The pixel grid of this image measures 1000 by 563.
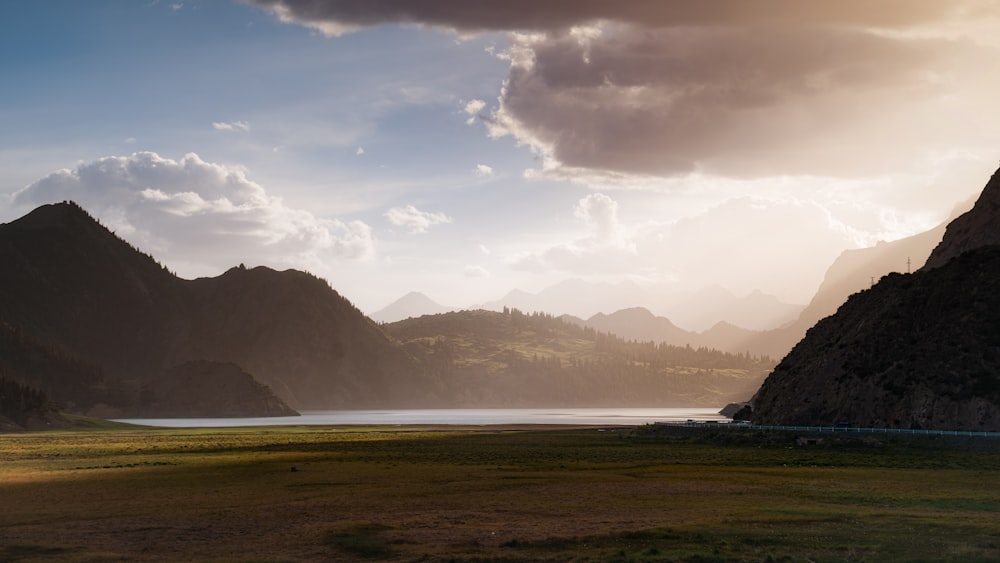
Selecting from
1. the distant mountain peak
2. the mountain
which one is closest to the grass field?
the mountain

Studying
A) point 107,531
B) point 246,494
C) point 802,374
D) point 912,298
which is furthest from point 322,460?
point 912,298

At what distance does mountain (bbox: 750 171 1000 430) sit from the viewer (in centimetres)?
11356

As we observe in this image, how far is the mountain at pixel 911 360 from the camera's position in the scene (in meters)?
114

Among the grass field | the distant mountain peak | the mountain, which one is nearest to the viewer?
the grass field

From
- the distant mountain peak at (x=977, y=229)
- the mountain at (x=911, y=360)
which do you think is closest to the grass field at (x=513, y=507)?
the mountain at (x=911, y=360)

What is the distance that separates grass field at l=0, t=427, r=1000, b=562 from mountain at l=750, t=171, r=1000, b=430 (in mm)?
18931

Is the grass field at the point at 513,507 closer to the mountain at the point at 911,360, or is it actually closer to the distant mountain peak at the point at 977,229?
the mountain at the point at 911,360

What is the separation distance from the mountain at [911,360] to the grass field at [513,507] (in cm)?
1893

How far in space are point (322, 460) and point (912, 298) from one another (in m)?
89.0

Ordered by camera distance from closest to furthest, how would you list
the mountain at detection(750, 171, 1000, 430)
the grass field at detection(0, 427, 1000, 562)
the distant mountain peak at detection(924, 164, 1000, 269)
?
the grass field at detection(0, 427, 1000, 562)
the mountain at detection(750, 171, 1000, 430)
the distant mountain peak at detection(924, 164, 1000, 269)

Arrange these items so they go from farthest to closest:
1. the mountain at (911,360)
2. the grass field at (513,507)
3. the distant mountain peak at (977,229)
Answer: the distant mountain peak at (977,229) < the mountain at (911,360) < the grass field at (513,507)

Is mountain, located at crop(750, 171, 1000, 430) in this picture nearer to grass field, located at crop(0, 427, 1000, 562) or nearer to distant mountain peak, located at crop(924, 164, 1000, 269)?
distant mountain peak, located at crop(924, 164, 1000, 269)

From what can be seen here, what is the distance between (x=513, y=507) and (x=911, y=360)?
88064 mm

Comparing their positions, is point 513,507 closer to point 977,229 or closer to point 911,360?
point 911,360
